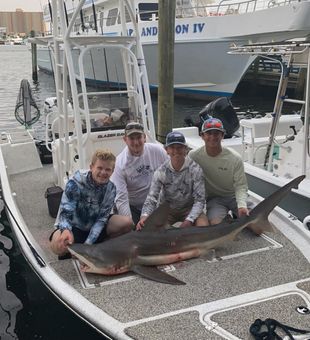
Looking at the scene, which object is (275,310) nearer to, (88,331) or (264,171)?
(88,331)

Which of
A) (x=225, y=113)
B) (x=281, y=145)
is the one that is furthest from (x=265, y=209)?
(x=225, y=113)

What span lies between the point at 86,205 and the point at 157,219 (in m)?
0.68

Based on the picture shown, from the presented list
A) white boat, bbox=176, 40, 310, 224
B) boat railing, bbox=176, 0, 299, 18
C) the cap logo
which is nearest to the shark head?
the cap logo

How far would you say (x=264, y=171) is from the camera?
22.7 feet

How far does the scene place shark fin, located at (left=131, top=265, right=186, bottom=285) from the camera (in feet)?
12.5

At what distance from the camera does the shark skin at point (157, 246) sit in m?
3.90

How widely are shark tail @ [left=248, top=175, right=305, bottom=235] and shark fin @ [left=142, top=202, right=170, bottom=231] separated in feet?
2.88

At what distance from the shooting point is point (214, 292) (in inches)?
146

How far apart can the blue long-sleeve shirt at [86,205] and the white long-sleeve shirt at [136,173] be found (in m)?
0.44

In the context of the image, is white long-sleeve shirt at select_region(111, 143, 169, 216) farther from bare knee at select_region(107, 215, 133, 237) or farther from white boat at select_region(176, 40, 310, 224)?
white boat at select_region(176, 40, 310, 224)

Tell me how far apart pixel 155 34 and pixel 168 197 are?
1703 cm

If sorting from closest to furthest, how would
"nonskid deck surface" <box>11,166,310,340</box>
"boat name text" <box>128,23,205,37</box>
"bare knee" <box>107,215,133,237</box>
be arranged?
"nonskid deck surface" <box>11,166,310,340</box>
"bare knee" <box>107,215,133,237</box>
"boat name text" <box>128,23,205,37</box>

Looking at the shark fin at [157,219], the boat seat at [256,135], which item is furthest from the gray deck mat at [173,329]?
the boat seat at [256,135]

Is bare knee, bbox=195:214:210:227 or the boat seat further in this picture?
the boat seat
